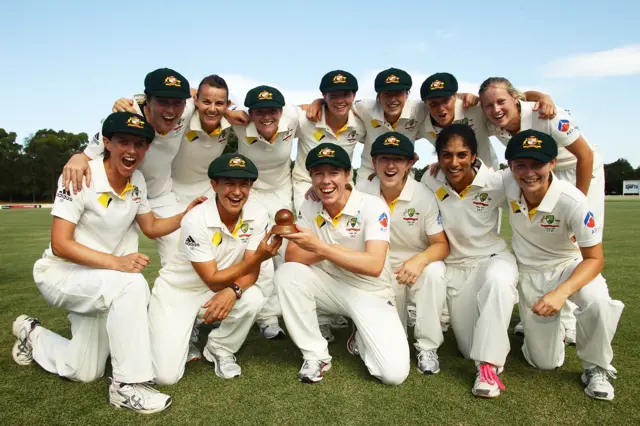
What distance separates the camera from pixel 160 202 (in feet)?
19.6

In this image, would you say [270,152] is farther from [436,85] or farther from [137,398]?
[137,398]

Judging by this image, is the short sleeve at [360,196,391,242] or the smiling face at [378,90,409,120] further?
the smiling face at [378,90,409,120]

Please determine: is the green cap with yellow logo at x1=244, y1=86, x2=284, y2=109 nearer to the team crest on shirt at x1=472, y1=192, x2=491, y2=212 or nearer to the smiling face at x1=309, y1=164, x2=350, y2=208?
the smiling face at x1=309, y1=164, x2=350, y2=208

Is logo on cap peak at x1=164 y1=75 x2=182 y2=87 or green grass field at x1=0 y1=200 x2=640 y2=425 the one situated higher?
logo on cap peak at x1=164 y1=75 x2=182 y2=87

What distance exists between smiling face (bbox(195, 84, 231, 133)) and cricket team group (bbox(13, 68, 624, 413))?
2 cm

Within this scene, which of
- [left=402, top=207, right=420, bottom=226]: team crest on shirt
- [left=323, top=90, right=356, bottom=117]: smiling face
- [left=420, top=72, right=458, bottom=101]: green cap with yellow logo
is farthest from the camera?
[left=323, top=90, right=356, bottom=117]: smiling face

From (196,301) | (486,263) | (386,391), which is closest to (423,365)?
(386,391)

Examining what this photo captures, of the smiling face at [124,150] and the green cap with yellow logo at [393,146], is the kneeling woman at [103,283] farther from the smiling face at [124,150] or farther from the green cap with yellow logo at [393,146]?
the green cap with yellow logo at [393,146]

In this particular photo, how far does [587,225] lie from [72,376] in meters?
4.26

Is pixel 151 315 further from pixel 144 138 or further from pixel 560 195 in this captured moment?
pixel 560 195

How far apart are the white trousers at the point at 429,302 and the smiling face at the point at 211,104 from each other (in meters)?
2.87

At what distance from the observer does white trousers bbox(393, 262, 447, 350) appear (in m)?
4.44

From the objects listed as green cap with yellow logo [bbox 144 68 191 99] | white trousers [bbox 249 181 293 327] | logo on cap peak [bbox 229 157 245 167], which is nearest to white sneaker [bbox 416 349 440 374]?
white trousers [bbox 249 181 293 327]

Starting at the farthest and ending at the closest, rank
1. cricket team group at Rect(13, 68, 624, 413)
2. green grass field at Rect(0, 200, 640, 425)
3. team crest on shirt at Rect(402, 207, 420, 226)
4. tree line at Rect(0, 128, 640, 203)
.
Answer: tree line at Rect(0, 128, 640, 203) < team crest on shirt at Rect(402, 207, 420, 226) < cricket team group at Rect(13, 68, 624, 413) < green grass field at Rect(0, 200, 640, 425)
